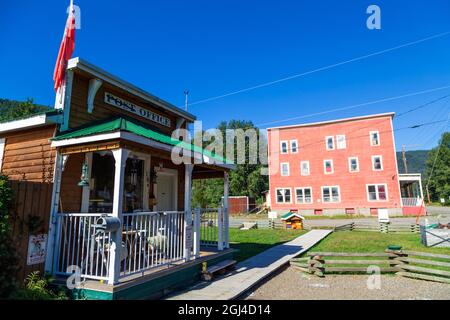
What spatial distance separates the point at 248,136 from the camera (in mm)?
55125

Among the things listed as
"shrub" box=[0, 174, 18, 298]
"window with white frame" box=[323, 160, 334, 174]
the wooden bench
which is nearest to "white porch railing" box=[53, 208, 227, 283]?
the wooden bench

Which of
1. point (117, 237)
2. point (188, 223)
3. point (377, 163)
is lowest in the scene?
point (117, 237)

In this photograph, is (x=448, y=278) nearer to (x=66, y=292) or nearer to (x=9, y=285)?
(x=66, y=292)

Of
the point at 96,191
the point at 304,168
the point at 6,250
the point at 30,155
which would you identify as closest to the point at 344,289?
the point at 96,191

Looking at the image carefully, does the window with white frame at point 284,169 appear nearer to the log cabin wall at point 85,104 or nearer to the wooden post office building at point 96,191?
the wooden post office building at point 96,191

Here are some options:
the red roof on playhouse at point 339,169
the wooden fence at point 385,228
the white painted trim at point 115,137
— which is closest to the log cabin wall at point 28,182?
the white painted trim at point 115,137

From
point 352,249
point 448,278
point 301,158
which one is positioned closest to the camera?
point 448,278

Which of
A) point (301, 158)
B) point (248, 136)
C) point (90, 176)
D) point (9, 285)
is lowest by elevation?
point (9, 285)

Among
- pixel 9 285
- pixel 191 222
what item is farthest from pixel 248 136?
pixel 9 285

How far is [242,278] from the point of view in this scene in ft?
24.2

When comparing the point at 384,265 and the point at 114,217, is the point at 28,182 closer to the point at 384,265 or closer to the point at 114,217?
the point at 114,217

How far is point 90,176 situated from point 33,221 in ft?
5.29

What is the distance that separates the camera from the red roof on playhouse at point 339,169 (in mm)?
29094

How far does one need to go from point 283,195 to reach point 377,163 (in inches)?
422
